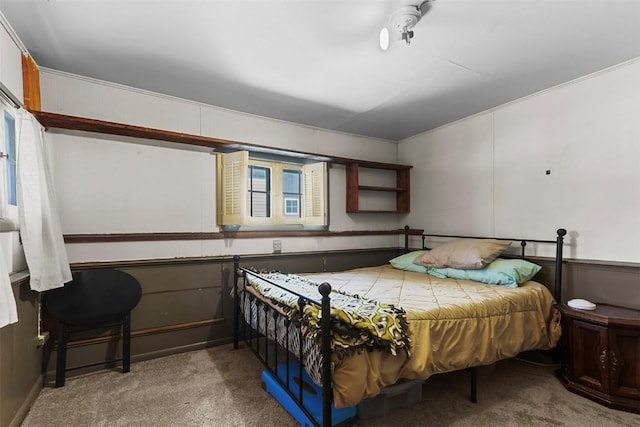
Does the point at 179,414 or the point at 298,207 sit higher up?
the point at 298,207

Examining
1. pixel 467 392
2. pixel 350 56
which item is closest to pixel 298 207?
pixel 350 56

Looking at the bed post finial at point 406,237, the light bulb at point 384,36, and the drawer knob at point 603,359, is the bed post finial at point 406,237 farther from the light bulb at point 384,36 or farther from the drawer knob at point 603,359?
the light bulb at point 384,36

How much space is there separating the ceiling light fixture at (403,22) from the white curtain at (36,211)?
2.27 m

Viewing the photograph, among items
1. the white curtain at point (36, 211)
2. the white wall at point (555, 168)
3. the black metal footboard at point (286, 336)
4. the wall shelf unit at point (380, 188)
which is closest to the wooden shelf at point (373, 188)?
the wall shelf unit at point (380, 188)

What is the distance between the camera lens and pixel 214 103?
117 inches

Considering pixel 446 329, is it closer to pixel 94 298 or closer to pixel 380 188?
pixel 380 188

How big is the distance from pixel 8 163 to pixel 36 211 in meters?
0.39

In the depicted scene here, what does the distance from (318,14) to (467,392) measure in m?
2.67

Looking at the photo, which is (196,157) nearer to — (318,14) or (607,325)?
(318,14)

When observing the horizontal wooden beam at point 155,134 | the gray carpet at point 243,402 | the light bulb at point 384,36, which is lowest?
the gray carpet at point 243,402

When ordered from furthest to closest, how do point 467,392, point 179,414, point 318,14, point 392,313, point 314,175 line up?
point 314,175
point 467,392
point 179,414
point 318,14
point 392,313

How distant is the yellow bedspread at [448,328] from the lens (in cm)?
145

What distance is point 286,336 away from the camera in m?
1.84

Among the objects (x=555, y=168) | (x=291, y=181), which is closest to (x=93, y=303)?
(x=291, y=181)
